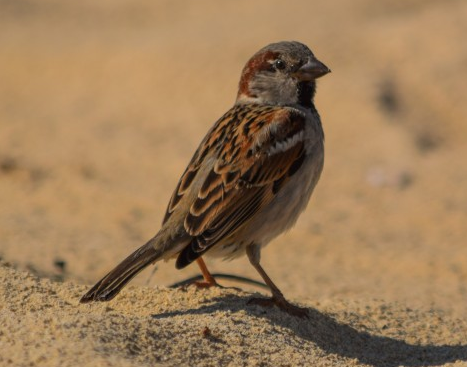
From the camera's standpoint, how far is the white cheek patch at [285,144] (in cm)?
516

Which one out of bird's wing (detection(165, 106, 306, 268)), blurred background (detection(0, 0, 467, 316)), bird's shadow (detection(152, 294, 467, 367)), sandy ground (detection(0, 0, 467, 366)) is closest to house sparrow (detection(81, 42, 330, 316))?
bird's wing (detection(165, 106, 306, 268))

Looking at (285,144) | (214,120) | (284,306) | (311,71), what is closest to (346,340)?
(284,306)

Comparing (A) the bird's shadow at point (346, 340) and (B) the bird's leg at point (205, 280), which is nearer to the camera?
(A) the bird's shadow at point (346, 340)

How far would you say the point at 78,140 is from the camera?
31.8 ft

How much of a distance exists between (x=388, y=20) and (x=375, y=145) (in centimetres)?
315

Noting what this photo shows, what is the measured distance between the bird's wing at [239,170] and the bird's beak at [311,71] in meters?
0.31

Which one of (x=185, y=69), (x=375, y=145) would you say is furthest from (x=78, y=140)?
(x=375, y=145)

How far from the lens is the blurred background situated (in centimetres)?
712

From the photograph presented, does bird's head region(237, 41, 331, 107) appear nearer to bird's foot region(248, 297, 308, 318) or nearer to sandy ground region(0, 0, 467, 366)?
sandy ground region(0, 0, 467, 366)

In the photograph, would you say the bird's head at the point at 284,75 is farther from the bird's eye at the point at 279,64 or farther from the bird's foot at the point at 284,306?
the bird's foot at the point at 284,306

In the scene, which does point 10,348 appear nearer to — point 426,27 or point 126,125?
point 126,125

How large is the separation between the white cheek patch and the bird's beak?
0.47m

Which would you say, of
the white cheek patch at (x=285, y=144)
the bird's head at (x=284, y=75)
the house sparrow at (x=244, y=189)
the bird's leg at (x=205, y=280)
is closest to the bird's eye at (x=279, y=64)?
the bird's head at (x=284, y=75)

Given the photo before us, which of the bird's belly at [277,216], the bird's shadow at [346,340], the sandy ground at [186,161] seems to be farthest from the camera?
the bird's belly at [277,216]
